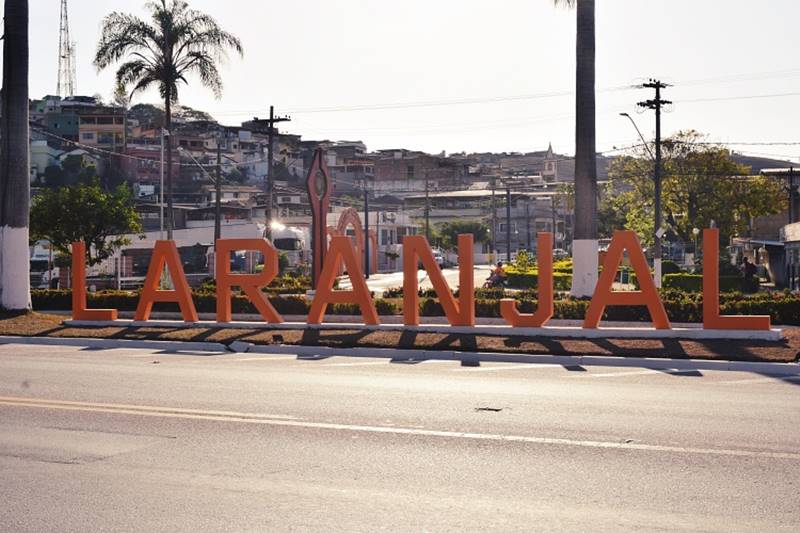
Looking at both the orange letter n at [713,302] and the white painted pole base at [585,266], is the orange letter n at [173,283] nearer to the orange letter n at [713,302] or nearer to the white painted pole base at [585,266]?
the white painted pole base at [585,266]

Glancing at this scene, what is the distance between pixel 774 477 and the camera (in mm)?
8148

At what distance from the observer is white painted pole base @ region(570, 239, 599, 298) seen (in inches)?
1047

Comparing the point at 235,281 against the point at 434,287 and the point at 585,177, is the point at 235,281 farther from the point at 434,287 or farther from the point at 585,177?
the point at 585,177

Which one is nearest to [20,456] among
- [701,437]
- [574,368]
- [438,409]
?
[438,409]

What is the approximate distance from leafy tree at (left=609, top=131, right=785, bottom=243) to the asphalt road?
48.2 metres

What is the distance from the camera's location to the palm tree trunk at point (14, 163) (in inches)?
1049

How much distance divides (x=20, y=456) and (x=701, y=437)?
659cm

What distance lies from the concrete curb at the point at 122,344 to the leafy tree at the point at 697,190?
1808 inches

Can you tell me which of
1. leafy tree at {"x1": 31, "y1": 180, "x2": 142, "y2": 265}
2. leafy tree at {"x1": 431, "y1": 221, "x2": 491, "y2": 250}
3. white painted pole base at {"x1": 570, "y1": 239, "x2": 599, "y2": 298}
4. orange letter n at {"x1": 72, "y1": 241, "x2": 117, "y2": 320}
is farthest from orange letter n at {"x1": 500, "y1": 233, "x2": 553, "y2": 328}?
leafy tree at {"x1": 431, "y1": 221, "x2": 491, "y2": 250}

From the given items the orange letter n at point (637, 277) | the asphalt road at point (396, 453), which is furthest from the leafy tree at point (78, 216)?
the asphalt road at point (396, 453)

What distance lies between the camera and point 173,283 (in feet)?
75.8

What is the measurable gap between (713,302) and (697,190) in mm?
42867

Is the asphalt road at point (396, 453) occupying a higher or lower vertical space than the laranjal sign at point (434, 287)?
lower

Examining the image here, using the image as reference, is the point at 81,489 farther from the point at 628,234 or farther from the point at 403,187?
the point at 403,187
